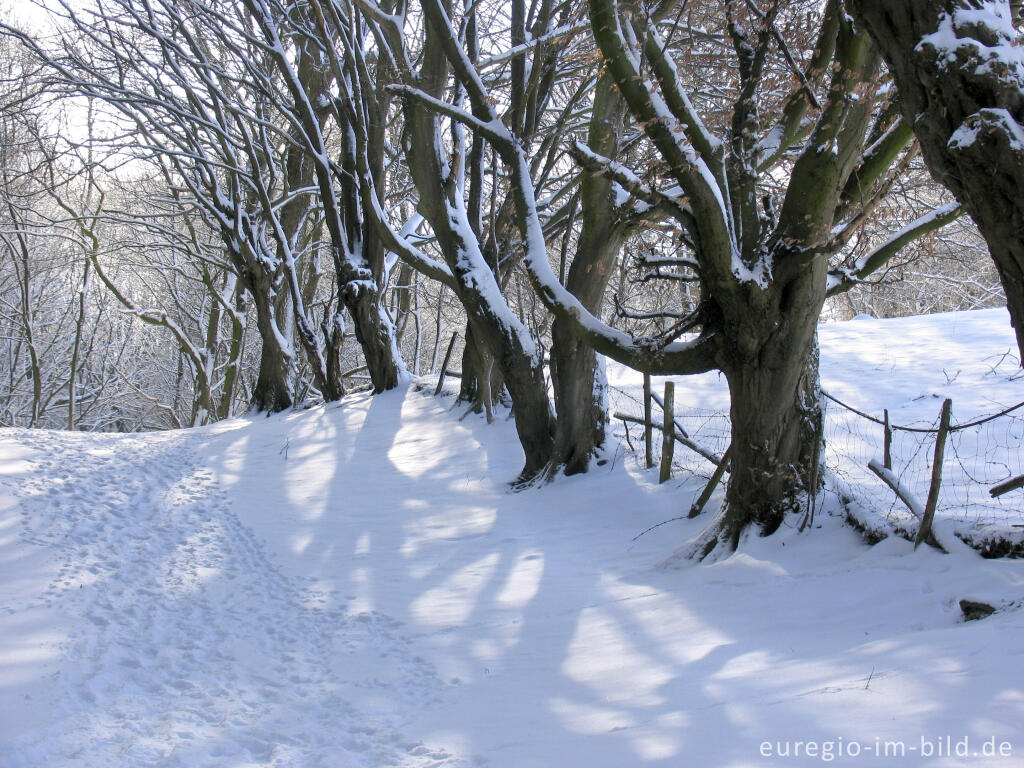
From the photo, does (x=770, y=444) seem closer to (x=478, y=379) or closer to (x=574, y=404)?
(x=574, y=404)

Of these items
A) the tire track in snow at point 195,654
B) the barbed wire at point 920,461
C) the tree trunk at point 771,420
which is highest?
the tree trunk at point 771,420

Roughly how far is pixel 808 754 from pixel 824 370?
10.2 meters

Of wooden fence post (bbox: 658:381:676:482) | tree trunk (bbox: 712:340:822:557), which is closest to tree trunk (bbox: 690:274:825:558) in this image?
tree trunk (bbox: 712:340:822:557)

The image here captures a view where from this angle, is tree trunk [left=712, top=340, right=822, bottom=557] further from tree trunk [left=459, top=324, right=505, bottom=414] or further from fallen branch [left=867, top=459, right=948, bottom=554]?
tree trunk [left=459, top=324, right=505, bottom=414]

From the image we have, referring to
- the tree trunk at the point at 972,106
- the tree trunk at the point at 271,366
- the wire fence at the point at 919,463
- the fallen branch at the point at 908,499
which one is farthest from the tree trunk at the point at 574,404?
the tree trunk at the point at 271,366

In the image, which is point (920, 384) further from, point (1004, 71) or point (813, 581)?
point (1004, 71)

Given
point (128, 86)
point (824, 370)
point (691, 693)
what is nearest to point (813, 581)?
point (691, 693)

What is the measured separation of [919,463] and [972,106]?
539 centimetres

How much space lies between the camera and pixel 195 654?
3.60 metres

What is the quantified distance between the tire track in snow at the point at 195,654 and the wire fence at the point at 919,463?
120 inches

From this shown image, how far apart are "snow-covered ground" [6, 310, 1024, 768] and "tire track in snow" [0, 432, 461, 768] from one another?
2cm

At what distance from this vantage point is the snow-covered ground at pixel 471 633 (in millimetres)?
2553

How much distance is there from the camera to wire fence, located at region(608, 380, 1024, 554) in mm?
4176

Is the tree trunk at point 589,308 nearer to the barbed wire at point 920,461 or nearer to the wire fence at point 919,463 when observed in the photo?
the wire fence at point 919,463
